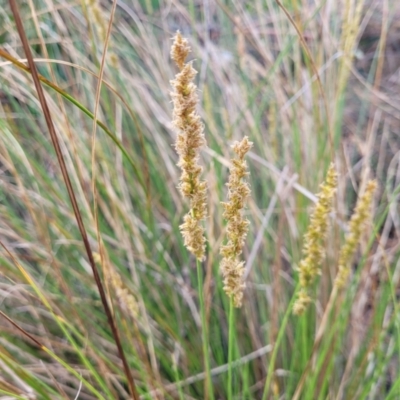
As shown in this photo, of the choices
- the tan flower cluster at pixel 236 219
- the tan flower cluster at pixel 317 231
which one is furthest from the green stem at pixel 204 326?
the tan flower cluster at pixel 317 231

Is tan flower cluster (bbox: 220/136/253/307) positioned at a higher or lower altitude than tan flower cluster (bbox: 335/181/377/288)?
higher

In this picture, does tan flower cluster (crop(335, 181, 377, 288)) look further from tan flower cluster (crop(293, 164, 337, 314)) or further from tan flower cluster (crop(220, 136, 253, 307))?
tan flower cluster (crop(220, 136, 253, 307))

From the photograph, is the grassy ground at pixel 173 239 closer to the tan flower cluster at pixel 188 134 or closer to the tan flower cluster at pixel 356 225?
the tan flower cluster at pixel 356 225

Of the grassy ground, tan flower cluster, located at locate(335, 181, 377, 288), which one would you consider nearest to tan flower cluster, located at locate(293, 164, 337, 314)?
tan flower cluster, located at locate(335, 181, 377, 288)

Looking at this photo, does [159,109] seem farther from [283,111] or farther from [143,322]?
[143,322]

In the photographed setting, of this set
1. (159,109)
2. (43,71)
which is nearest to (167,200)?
(159,109)

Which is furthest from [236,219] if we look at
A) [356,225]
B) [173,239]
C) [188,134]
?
[173,239]
